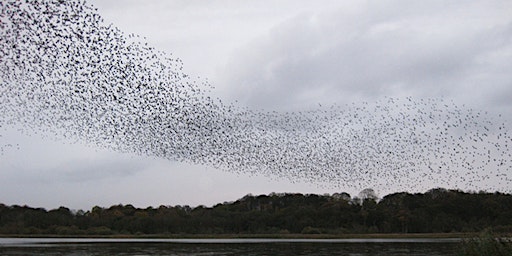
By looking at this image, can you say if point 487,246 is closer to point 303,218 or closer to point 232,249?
point 232,249

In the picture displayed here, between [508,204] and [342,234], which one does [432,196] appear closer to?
[508,204]

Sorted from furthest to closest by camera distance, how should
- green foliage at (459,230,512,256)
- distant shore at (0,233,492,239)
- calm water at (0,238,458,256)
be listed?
distant shore at (0,233,492,239), calm water at (0,238,458,256), green foliage at (459,230,512,256)

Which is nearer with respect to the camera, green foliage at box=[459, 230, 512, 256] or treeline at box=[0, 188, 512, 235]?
green foliage at box=[459, 230, 512, 256]

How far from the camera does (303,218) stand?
141625mm

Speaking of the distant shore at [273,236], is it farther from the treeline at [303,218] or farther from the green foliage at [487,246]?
the green foliage at [487,246]

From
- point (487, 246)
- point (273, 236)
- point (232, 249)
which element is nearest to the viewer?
point (487, 246)

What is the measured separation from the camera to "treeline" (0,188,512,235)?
5281 inches

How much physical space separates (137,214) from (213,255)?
106m

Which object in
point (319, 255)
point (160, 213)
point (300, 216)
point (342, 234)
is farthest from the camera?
point (160, 213)

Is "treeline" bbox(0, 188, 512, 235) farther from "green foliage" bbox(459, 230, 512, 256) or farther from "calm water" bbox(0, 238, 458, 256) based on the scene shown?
"green foliage" bbox(459, 230, 512, 256)

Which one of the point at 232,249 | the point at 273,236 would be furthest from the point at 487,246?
the point at 273,236

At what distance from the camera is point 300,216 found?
5630 inches

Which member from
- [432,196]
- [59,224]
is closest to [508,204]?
[432,196]

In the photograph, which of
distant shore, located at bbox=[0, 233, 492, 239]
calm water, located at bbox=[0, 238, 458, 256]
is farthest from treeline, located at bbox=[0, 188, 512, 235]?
calm water, located at bbox=[0, 238, 458, 256]
